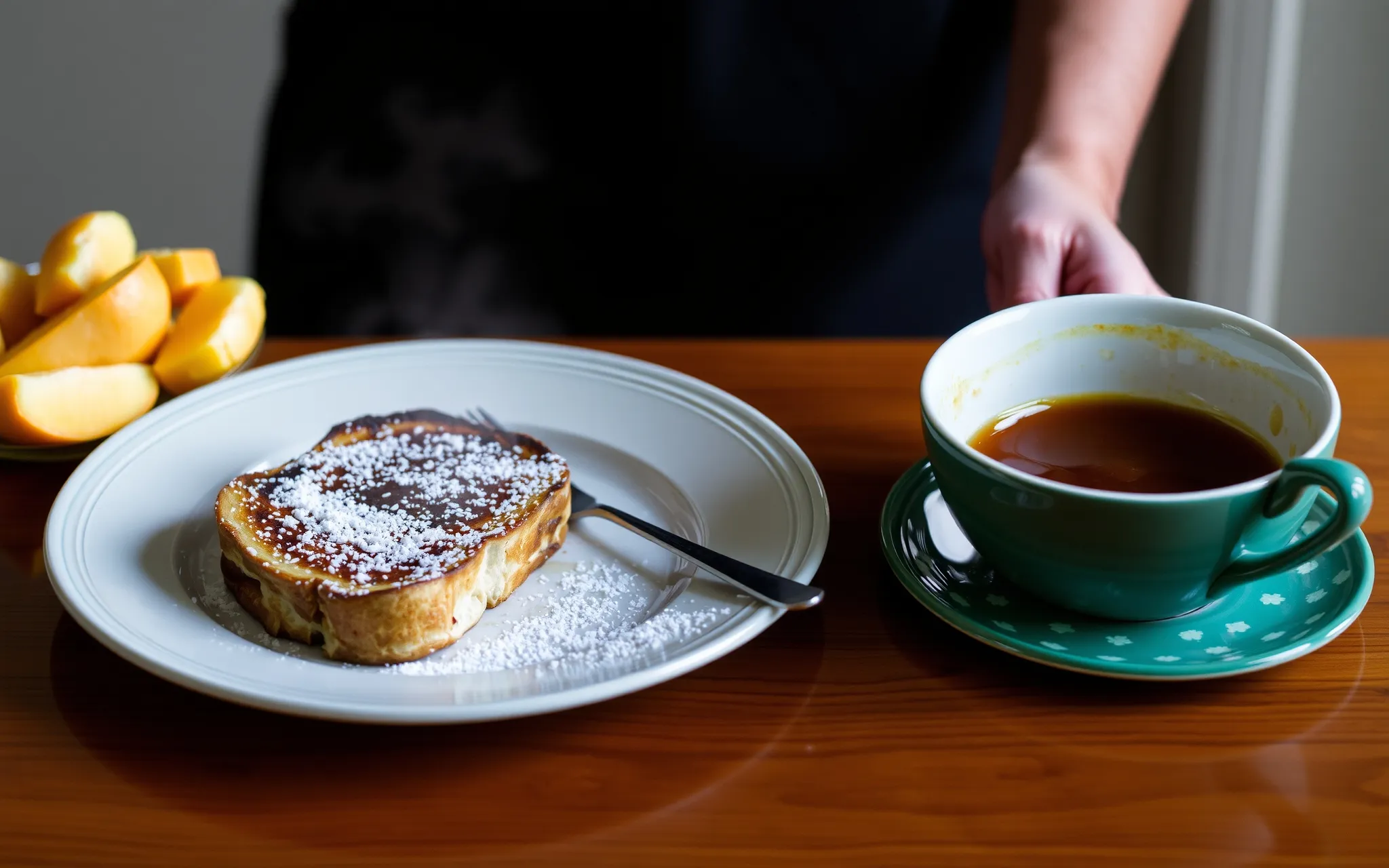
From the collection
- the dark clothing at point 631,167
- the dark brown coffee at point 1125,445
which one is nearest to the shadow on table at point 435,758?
the dark brown coffee at point 1125,445

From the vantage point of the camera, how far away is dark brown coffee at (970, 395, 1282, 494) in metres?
0.75

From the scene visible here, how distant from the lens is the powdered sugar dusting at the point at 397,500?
769 mm

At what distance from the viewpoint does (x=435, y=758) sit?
0.66 m

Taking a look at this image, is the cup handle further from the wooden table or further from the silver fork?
the silver fork

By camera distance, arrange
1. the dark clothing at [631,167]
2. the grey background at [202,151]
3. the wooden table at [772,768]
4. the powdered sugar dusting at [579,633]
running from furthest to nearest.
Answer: the grey background at [202,151] < the dark clothing at [631,167] < the powdered sugar dusting at [579,633] < the wooden table at [772,768]

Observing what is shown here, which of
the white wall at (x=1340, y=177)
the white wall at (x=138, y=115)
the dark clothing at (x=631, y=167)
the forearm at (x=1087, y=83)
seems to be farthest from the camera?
the white wall at (x=138, y=115)

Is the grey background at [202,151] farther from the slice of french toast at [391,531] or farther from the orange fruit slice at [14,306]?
the slice of french toast at [391,531]

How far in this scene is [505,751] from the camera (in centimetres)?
66

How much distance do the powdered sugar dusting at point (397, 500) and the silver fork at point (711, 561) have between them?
0.13 feet

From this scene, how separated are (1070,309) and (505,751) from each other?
1.74ft

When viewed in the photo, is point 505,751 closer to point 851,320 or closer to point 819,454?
point 819,454

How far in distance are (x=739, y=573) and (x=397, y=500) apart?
28 centimetres

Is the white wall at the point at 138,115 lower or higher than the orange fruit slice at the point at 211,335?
lower

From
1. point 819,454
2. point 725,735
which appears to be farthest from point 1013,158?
point 725,735
